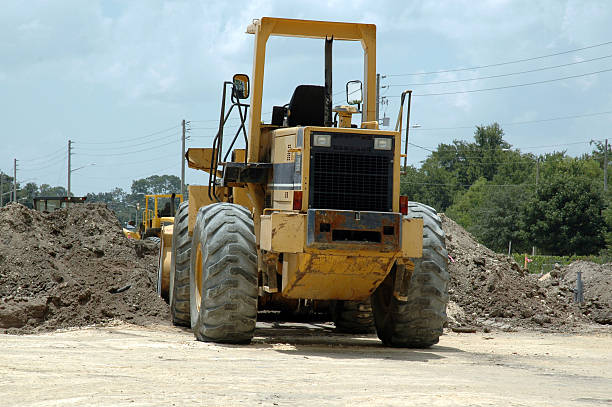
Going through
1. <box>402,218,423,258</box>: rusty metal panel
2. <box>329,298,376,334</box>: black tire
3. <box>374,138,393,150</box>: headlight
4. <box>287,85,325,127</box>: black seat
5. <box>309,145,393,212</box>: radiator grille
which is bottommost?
<box>329,298,376,334</box>: black tire

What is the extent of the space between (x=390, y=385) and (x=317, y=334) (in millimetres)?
5946

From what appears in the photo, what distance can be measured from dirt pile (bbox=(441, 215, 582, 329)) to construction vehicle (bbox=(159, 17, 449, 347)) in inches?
214

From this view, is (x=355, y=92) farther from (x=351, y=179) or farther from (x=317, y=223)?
(x=317, y=223)

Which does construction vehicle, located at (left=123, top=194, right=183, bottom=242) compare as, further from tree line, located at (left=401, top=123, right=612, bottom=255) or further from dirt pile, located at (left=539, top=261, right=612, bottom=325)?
tree line, located at (left=401, top=123, right=612, bottom=255)

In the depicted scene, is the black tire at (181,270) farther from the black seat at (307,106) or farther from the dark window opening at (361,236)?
the dark window opening at (361,236)

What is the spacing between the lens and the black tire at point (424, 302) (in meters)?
10.5

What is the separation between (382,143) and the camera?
1001 cm

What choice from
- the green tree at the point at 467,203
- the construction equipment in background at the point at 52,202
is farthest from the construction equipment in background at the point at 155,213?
the green tree at the point at 467,203

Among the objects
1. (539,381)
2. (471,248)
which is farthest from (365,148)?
(471,248)

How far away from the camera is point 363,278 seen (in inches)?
398

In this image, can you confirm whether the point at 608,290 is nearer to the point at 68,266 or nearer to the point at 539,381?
the point at 68,266

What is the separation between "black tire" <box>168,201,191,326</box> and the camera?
12.4 meters

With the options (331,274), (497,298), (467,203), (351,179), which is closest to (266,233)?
(331,274)

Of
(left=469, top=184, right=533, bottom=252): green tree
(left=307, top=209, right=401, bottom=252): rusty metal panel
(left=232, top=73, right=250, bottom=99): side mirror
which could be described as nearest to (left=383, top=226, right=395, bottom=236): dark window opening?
(left=307, top=209, right=401, bottom=252): rusty metal panel
